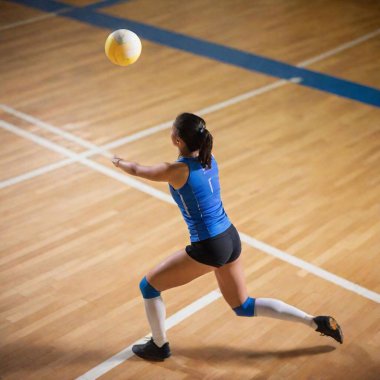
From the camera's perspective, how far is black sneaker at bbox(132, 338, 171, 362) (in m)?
5.40

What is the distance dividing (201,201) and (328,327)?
4.44 ft

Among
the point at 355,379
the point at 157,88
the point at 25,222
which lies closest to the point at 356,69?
the point at 157,88

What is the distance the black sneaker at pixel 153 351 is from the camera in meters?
5.40

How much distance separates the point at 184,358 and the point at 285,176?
129 inches

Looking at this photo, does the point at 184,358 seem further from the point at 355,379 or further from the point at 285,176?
the point at 285,176

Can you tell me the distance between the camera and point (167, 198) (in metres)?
7.82

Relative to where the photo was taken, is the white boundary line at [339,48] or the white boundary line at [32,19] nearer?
the white boundary line at [339,48]

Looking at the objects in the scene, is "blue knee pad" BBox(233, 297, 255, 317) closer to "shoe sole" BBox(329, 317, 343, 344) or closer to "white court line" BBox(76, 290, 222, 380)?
"shoe sole" BBox(329, 317, 343, 344)

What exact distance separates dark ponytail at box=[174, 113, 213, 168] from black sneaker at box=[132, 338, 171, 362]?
144cm

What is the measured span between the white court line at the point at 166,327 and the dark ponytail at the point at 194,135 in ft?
5.23

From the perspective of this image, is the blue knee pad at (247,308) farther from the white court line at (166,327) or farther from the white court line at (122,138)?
the white court line at (122,138)

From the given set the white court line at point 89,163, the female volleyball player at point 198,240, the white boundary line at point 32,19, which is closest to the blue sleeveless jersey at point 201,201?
the female volleyball player at point 198,240

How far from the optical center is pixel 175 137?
4.87m

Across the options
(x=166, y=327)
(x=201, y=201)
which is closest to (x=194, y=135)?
(x=201, y=201)
